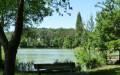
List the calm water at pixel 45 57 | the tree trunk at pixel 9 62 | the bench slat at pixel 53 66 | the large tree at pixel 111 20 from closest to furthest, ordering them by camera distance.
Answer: the tree trunk at pixel 9 62 → the bench slat at pixel 53 66 → the large tree at pixel 111 20 → the calm water at pixel 45 57

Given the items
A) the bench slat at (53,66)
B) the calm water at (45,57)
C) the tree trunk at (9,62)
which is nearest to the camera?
the tree trunk at (9,62)

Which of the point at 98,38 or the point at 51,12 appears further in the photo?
the point at 98,38

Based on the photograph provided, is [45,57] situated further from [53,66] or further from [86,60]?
[53,66]

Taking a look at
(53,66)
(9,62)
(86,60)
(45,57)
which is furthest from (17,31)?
(45,57)

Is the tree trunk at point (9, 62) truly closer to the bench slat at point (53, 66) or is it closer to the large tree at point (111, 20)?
the bench slat at point (53, 66)

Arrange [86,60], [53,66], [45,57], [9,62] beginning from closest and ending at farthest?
[9,62], [53,66], [86,60], [45,57]

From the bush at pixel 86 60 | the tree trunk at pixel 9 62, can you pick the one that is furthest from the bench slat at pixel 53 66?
the bush at pixel 86 60

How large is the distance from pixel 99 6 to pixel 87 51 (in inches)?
180

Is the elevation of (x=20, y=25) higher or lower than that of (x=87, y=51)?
higher

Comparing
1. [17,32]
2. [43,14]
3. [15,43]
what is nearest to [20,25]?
[17,32]

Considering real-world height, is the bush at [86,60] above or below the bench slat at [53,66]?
below

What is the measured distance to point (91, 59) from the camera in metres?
14.7

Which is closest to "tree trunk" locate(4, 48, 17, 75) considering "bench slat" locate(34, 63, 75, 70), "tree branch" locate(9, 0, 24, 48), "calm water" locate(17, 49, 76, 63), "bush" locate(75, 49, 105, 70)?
"tree branch" locate(9, 0, 24, 48)

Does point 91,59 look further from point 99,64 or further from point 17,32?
point 17,32
